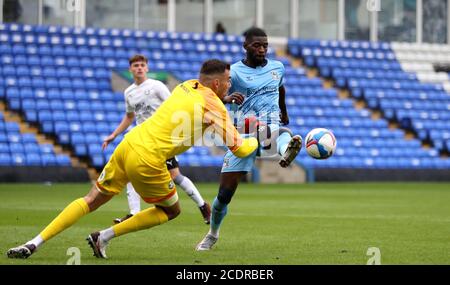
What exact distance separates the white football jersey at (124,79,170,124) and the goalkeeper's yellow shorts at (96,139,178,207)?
16.3 feet

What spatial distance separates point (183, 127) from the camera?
902cm

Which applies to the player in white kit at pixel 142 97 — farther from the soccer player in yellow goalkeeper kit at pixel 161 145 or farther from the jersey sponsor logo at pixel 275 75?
the soccer player in yellow goalkeeper kit at pixel 161 145

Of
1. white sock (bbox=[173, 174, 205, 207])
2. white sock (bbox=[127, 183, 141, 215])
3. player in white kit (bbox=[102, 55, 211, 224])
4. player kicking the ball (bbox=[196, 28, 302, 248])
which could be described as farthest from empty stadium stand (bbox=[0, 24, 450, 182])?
player kicking the ball (bbox=[196, 28, 302, 248])

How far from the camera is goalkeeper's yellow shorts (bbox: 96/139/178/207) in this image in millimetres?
8867

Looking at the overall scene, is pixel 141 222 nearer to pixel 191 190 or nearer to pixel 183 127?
pixel 183 127

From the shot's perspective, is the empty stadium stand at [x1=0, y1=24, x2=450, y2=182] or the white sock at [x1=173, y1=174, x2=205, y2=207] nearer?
the white sock at [x1=173, y1=174, x2=205, y2=207]

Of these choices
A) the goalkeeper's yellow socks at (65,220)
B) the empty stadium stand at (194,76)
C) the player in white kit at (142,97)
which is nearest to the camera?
the goalkeeper's yellow socks at (65,220)

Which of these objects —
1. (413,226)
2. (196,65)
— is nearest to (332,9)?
(196,65)

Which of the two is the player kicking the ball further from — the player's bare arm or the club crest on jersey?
the player's bare arm

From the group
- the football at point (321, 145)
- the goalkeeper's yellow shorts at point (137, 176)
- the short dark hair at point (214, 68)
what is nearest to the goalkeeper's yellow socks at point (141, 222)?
the goalkeeper's yellow shorts at point (137, 176)

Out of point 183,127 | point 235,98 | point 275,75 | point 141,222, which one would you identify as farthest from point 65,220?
point 275,75

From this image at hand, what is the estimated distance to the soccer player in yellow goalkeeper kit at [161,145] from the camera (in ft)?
29.2
